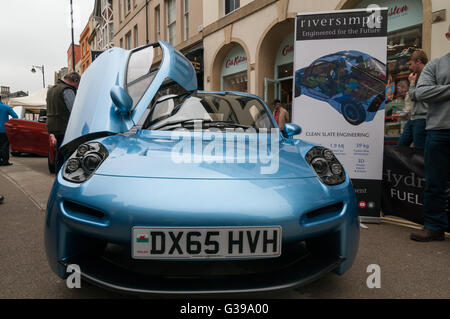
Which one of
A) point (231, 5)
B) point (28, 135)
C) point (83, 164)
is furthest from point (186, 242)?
point (231, 5)

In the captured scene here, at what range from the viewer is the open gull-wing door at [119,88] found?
2.39 m

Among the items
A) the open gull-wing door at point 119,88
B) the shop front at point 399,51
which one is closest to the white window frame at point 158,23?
the shop front at point 399,51

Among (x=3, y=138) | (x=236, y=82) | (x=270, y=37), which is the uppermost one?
(x=270, y=37)

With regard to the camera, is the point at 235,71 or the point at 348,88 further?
the point at 235,71

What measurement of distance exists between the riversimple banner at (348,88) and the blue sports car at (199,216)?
1652 mm

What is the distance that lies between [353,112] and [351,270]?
6.20ft

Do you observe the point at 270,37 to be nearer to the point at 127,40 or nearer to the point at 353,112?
the point at 353,112

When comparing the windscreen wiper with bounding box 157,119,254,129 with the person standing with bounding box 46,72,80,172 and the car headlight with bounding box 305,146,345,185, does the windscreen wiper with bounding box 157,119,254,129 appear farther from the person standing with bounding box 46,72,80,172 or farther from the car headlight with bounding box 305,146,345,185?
the person standing with bounding box 46,72,80,172

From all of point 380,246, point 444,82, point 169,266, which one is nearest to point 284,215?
point 169,266

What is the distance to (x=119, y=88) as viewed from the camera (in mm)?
2342

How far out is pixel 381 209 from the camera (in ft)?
11.2

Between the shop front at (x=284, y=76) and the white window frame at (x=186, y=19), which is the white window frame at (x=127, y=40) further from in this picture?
the shop front at (x=284, y=76)

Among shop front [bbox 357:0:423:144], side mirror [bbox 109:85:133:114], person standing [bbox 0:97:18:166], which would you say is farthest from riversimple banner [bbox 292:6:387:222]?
person standing [bbox 0:97:18:166]
